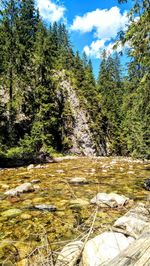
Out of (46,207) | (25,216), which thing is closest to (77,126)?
(46,207)

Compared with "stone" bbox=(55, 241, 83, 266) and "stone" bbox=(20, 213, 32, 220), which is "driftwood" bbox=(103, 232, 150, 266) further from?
"stone" bbox=(20, 213, 32, 220)

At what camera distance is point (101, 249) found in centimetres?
311

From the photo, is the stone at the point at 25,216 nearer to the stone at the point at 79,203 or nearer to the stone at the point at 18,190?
the stone at the point at 79,203

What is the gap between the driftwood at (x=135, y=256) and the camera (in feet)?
6.99

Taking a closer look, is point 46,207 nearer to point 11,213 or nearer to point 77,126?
point 11,213

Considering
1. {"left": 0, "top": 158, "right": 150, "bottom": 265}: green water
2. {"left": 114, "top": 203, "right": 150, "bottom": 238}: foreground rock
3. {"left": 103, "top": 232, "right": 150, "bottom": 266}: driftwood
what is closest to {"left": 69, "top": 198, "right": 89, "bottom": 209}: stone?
{"left": 0, "top": 158, "right": 150, "bottom": 265}: green water

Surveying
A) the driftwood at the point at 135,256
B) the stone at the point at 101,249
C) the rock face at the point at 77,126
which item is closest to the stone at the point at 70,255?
the stone at the point at 101,249

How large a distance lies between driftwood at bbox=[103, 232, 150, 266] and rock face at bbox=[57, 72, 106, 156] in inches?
1198

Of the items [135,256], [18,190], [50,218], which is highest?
[135,256]

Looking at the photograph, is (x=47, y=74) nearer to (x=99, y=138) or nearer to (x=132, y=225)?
(x=99, y=138)

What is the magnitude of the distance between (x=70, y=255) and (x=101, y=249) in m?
0.34

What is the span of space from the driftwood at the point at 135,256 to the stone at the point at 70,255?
2.00 feet

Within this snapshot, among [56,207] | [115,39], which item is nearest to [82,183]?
[56,207]

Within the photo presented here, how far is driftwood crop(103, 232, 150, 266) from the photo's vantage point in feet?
6.99
